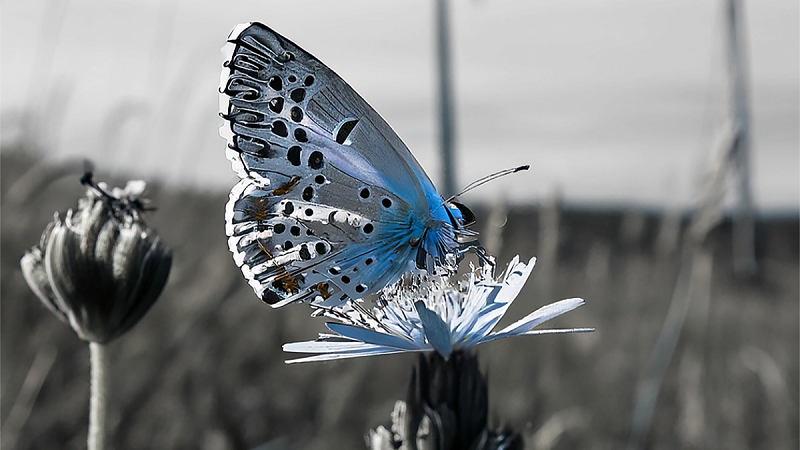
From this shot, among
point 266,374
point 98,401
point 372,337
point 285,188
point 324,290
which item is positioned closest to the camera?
point 98,401

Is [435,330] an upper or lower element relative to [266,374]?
upper

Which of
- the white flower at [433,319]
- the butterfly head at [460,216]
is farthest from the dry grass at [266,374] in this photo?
the butterfly head at [460,216]

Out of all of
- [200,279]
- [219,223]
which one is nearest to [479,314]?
[200,279]

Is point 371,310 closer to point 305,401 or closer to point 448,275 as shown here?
point 448,275

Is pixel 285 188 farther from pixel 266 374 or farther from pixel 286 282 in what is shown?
pixel 266 374

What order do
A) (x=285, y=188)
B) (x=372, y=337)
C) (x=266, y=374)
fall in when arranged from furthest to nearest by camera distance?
(x=266, y=374) → (x=285, y=188) → (x=372, y=337)

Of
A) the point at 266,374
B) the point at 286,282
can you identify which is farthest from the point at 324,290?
the point at 266,374

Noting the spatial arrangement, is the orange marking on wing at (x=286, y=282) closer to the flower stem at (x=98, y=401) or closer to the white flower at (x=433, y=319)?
the white flower at (x=433, y=319)
